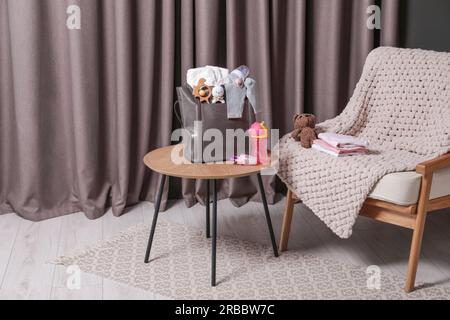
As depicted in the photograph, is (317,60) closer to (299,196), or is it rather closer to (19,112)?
(299,196)

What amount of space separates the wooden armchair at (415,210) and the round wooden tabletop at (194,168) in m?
0.45

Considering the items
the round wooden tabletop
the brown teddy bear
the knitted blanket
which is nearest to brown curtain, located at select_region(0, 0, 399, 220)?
the knitted blanket

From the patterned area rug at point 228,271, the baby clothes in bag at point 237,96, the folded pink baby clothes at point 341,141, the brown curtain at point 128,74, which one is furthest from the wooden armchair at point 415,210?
the brown curtain at point 128,74

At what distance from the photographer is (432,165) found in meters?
2.30

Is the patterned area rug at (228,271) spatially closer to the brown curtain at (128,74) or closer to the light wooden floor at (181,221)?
the light wooden floor at (181,221)

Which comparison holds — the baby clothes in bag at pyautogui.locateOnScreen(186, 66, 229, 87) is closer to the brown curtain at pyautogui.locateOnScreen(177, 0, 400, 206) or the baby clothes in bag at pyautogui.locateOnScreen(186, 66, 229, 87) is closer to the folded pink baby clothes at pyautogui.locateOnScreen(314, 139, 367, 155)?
the folded pink baby clothes at pyautogui.locateOnScreen(314, 139, 367, 155)

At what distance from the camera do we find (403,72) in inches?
111

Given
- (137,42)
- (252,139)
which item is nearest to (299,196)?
(252,139)

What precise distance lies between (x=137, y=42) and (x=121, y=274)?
1205 millimetres

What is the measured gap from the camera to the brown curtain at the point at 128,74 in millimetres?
3037

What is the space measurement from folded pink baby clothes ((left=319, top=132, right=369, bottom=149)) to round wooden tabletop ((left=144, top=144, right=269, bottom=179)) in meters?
0.30

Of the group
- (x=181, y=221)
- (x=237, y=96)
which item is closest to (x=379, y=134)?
(x=237, y=96)

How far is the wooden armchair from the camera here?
2.31 meters

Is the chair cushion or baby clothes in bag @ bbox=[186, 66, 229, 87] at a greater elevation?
baby clothes in bag @ bbox=[186, 66, 229, 87]
